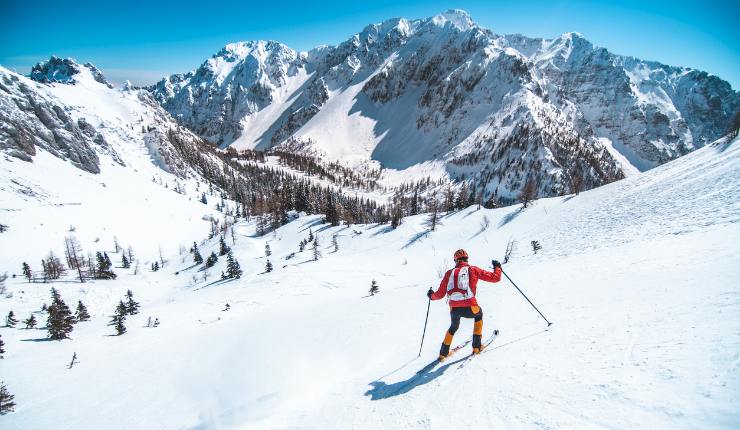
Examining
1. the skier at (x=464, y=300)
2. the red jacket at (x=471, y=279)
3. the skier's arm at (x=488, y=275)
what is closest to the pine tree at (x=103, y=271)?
the red jacket at (x=471, y=279)

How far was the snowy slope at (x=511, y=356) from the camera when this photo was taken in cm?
528

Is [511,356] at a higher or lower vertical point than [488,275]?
lower

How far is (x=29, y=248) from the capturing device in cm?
8394

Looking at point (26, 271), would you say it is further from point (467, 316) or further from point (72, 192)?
point (467, 316)

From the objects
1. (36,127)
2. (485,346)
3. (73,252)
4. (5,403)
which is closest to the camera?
(485,346)

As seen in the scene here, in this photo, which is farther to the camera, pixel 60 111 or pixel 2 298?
pixel 60 111

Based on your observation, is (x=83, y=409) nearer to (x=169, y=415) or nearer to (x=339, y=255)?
(x=169, y=415)

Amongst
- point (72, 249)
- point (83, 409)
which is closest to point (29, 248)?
point (72, 249)

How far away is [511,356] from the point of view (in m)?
7.63

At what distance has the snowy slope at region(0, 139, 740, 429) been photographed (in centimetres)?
528

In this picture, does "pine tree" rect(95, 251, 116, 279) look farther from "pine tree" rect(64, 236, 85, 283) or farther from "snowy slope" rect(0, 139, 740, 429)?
A: "snowy slope" rect(0, 139, 740, 429)

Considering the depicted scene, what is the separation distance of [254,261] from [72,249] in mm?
66976

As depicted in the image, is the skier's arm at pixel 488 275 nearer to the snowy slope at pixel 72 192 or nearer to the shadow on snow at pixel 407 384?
the shadow on snow at pixel 407 384

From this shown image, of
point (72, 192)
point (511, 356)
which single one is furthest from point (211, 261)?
point (72, 192)
